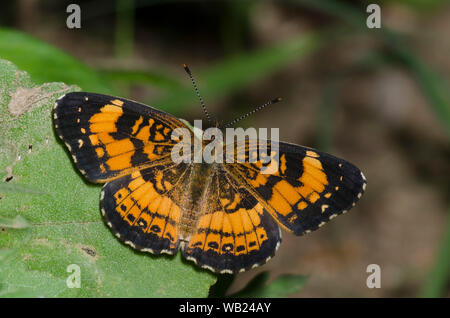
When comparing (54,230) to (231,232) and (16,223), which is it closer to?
(16,223)

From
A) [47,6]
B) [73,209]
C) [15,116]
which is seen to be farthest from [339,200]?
[47,6]

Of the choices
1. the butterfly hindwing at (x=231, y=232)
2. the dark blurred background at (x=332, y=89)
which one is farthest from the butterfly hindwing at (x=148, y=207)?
the dark blurred background at (x=332, y=89)

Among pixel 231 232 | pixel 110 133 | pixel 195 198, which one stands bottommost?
pixel 231 232

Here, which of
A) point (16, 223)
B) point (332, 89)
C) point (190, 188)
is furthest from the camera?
point (332, 89)

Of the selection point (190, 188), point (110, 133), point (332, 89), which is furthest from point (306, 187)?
point (332, 89)

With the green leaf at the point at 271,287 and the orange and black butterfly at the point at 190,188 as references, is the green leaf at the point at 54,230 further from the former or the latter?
the green leaf at the point at 271,287
